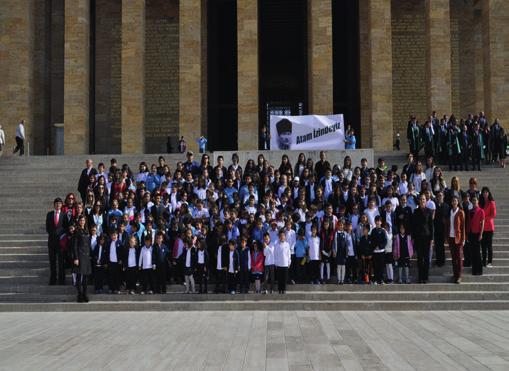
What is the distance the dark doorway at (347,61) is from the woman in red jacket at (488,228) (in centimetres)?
1657

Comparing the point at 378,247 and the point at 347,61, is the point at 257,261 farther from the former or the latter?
the point at 347,61

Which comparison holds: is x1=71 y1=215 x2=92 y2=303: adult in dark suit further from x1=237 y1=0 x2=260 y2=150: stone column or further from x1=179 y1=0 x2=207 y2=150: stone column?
x1=237 y1=0 x2=260 y2=150: stone column

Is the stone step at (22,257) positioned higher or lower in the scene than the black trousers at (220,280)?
higher

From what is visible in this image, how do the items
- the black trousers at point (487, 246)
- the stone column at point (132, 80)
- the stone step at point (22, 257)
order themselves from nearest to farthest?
the black trousers at point (487, 246), the stone step at point (22, 257), the stone column at point (132, 80)

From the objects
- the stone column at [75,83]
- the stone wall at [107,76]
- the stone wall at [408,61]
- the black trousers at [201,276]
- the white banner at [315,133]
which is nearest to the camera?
the black trousers at [201,276]

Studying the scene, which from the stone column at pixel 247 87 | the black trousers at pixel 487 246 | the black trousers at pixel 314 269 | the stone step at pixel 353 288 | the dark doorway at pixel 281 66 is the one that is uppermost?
the dark doorway at pixel 281 66

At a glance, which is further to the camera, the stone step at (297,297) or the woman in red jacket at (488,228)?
the woman in red jacket at (488,228)

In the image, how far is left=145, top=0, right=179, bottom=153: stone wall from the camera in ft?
99.8

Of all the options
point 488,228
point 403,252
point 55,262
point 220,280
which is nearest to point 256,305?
point 220,280

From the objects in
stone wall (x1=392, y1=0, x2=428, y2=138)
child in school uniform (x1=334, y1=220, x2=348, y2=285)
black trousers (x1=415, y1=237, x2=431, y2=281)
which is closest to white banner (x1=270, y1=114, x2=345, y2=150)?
child in school uniform (x1=334, y1=220, x2=348, y2=285)

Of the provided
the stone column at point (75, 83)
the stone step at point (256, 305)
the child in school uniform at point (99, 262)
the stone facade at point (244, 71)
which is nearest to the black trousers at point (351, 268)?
the stone step at point (256, 305)

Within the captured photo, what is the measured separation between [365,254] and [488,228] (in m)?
2.61

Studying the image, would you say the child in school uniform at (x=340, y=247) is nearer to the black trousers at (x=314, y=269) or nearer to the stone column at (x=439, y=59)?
the black trousers at (x=314, y=269)

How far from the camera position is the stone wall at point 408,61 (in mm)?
30016
